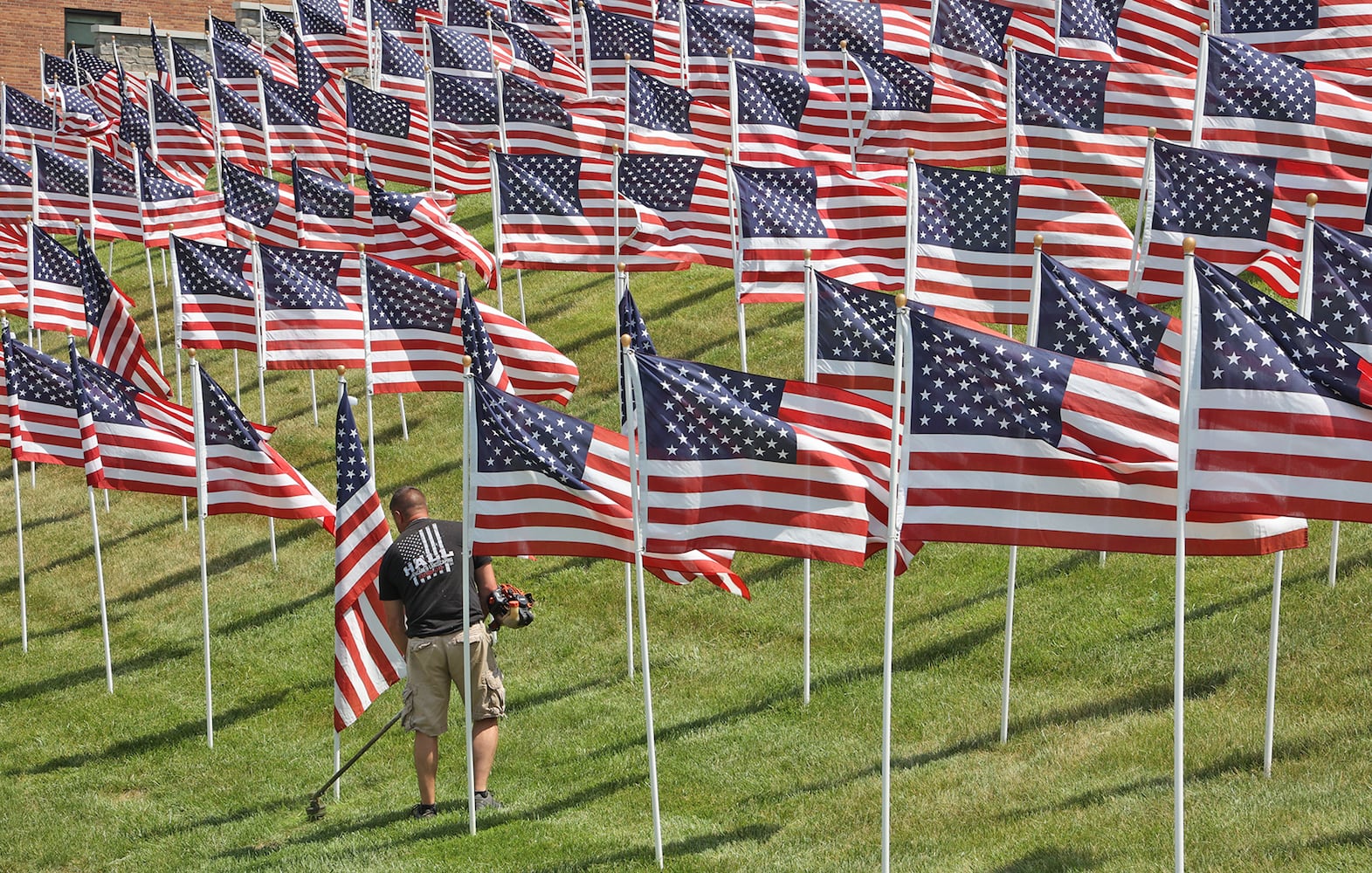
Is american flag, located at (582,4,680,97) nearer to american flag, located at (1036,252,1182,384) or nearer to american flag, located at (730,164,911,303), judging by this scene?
american flag, located at (730,164,911,303)

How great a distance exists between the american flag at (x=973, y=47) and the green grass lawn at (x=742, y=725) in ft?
30.3

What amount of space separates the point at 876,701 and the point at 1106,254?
5643 mm

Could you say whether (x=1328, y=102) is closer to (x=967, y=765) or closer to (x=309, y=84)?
(x=967, y=765)

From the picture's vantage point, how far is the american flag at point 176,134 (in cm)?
2962

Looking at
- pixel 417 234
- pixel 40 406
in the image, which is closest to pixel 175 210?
pixel 417 234

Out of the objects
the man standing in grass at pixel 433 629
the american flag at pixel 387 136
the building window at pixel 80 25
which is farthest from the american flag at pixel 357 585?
the building window at pixel 80 25

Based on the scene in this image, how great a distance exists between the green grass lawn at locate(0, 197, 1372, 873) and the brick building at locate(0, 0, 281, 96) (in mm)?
32532

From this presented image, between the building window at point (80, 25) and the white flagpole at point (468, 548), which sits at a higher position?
the building window at point (80, 25)

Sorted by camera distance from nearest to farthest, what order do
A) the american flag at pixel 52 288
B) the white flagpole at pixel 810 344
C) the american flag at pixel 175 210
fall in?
the white flagpole at pixel 810 344, the american flag at pixel 52 288, the american flag at pixel 175 210

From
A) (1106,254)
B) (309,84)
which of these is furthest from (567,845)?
(309,84)

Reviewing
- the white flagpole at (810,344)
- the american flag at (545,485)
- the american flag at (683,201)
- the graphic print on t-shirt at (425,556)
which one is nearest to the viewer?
the american flag at (545,485)

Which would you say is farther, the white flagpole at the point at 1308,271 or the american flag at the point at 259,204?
the american flag at the point at 259,204

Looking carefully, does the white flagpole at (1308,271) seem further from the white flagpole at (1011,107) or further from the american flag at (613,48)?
the american flag at (613,48)

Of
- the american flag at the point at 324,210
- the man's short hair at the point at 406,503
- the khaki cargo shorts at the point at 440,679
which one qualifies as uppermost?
the american flag at the point at 324,210
